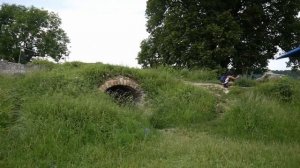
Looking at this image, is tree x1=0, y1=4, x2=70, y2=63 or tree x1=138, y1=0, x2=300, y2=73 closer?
tree x1=138, y1=0, x2=300, y2=73

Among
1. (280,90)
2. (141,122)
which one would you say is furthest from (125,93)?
(280,90)

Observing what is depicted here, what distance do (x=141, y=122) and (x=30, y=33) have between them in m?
33.9

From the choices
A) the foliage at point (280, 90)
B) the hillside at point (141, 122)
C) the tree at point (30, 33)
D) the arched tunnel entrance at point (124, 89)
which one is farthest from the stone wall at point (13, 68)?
the tree at point (30, 33)

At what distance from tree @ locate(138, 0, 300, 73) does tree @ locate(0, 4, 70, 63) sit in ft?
69.7

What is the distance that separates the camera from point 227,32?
2178 cm

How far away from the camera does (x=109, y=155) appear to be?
30.4 ft

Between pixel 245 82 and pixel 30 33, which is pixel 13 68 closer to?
pixel 245 82

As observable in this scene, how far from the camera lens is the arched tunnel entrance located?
1439 cm

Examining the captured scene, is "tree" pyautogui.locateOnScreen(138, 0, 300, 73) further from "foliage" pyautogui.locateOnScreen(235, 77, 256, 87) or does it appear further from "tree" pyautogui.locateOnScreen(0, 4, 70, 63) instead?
"tree" pyautogui.locateOnScreen(0, 4, 70, 63)

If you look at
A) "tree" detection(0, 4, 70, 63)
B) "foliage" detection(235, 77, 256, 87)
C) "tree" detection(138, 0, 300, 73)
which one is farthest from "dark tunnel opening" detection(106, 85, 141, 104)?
"tree" detection(0, 4, 70, 63)

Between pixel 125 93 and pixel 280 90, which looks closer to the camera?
pixel 280 90

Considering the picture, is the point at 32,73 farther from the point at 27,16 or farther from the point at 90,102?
the point at 27,16

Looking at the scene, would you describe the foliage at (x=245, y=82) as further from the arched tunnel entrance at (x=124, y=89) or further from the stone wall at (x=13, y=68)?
the stone wall at (x=13, y=68)

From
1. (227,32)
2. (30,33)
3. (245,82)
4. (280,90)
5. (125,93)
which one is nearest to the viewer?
(280,90)
